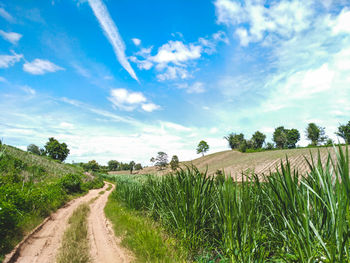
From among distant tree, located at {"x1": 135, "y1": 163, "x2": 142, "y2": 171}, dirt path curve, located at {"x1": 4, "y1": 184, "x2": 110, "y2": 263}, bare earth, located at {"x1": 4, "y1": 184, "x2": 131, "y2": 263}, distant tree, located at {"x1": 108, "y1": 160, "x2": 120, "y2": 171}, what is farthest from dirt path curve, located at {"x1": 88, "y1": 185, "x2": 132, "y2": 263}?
distant tree, located at {"x1": 108, "y1": 160, "x2": 120, "y2": 171}

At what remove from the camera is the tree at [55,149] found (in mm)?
81312

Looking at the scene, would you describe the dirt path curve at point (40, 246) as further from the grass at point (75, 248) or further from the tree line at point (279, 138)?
the tree line at point (279, 138)

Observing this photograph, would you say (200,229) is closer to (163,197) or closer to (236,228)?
(236,228)

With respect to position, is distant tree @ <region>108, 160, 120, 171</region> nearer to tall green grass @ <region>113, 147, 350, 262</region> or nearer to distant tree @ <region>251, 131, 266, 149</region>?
distant tree @ <region>251, 131, 266, 149</region>

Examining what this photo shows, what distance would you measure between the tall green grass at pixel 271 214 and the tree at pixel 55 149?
93490 mm

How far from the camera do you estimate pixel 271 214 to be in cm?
272

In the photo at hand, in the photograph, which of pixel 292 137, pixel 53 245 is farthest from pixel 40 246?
pixel 292 137

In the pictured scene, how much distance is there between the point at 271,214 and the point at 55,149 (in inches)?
3860

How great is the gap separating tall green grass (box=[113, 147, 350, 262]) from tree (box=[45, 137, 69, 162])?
307 feet

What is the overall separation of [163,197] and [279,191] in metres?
4.68

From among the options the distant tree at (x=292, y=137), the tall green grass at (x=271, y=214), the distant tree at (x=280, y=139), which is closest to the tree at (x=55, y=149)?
the tall green grass at (x=271, y=214)

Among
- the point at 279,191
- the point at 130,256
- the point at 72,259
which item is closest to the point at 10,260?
the point at 72,259

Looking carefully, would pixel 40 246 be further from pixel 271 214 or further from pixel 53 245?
pixel 271 214

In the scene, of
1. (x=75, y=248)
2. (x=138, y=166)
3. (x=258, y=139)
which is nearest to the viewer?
(x=75, y=248)
